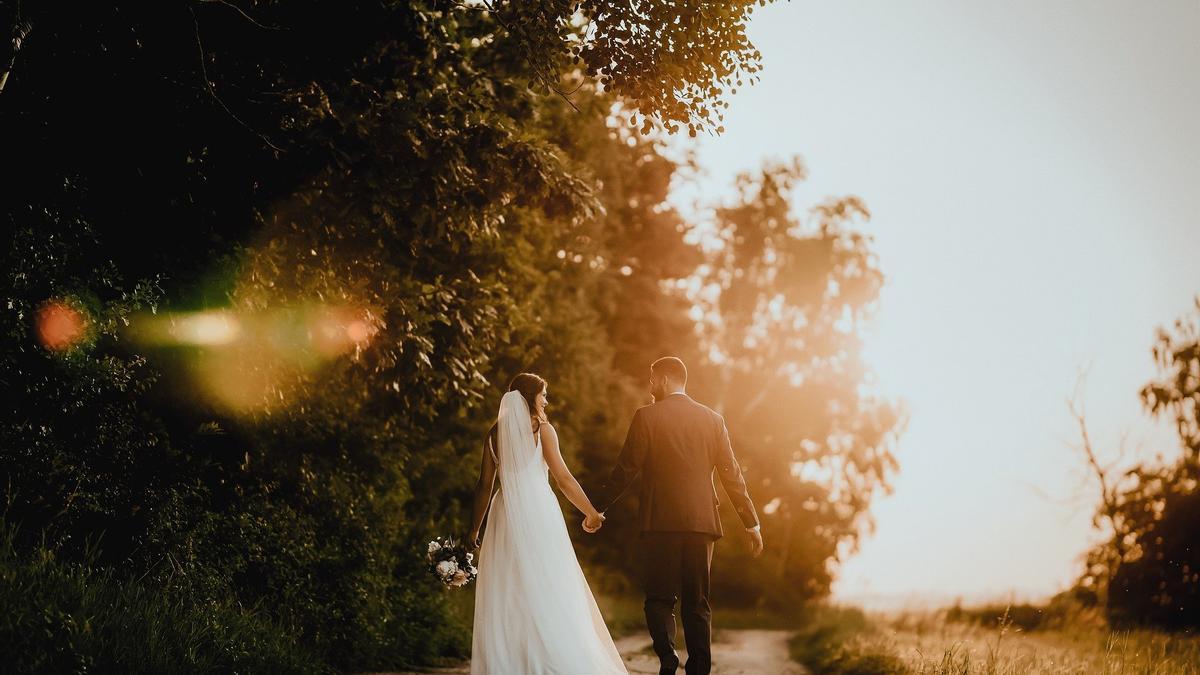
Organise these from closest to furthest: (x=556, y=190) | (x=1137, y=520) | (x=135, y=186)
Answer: (x=135, y=186), (x=556, y=190), (x=1137, y=520)

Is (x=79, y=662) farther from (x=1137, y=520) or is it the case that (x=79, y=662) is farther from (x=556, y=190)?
(x=1137, y=520)

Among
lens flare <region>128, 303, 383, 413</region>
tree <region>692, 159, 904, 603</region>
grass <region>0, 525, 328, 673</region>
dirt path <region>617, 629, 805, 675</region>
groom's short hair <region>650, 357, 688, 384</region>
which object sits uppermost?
tree <region>692, 159, 904, 603</region>

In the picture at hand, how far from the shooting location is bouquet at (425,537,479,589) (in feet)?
27.0

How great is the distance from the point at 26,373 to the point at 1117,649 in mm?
9859

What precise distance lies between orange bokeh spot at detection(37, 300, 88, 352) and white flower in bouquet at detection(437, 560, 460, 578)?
330cm

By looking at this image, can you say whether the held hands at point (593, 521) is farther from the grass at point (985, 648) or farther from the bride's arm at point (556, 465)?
the grass at point (985, 648)

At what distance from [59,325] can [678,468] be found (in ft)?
15.8

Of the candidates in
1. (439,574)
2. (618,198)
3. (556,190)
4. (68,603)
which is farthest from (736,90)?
(618,198)

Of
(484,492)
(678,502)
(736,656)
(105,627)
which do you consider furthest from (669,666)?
(736,656)

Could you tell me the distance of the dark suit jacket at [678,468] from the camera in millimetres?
8281

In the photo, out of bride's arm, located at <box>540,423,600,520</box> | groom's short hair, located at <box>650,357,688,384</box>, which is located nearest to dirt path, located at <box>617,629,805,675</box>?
bride's arm, located at <box>540,423,600,520</box>

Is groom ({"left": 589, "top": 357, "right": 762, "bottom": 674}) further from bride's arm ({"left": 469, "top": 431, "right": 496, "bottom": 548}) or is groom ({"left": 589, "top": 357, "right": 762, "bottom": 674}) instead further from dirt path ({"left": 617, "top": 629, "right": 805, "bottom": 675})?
dirt path ({"left": 617, "top": 629, "right": 805, "bottom": 675})

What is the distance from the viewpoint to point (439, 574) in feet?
27.1

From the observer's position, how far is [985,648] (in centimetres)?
1149
